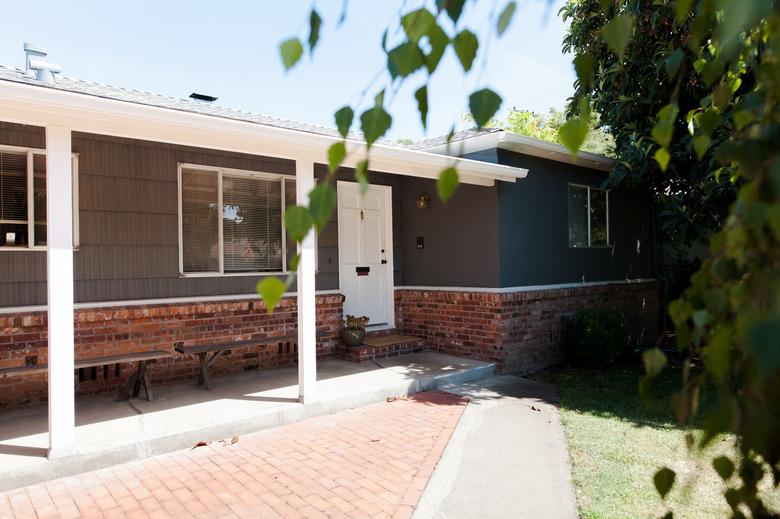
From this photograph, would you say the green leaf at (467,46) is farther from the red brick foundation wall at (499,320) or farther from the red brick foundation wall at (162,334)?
the red brick foundation wall at (499,320)

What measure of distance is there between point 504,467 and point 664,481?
11.5 feet

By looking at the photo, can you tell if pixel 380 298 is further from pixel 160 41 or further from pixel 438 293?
pixel 160 41

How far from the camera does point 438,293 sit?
27.6 feet

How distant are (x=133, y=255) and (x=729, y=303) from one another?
6510mm

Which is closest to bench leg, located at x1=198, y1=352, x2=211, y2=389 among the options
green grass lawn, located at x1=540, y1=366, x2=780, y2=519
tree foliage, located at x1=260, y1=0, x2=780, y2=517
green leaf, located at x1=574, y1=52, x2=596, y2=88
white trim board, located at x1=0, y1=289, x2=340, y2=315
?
white trim board, located at x1=0, y1=289, x2=340, y2=315

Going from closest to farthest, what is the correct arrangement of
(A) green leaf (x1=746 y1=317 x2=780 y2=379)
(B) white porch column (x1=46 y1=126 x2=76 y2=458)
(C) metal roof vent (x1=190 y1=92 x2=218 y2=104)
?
(A) green leaf (x1=746 y1=317 x2=780 y2=379) → (B) white porch column (x1=46 y1=126 x2=76 y2=458) → (C) metal roof vent (x1=190 y1=92 x2=218 y2=104)

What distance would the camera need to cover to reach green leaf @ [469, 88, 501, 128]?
0.88 meters

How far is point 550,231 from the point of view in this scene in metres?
8.42

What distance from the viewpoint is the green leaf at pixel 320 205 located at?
2.72ft

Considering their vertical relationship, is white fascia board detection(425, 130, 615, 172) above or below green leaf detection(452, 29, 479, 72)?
above

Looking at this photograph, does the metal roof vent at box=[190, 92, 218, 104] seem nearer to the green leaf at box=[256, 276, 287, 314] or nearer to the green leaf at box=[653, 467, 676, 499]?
the green leaf at box=[256, 276, 287, 314]

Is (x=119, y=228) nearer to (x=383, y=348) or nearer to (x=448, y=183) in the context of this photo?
(x=383, y=348)

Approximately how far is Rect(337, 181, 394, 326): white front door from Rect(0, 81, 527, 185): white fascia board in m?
2.12

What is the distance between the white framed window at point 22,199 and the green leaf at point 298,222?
5994mm
